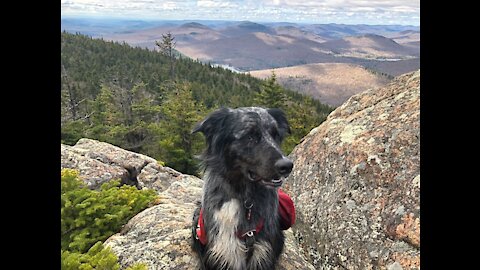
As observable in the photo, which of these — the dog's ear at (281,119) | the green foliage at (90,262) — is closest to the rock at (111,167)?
the green foliage at (90,262)

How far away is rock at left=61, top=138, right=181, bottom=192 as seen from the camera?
9312 millimetres

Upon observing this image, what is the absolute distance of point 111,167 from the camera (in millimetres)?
10148

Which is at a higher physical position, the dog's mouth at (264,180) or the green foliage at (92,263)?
the dog's mouth at (264,180)

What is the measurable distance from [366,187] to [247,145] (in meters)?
2.15

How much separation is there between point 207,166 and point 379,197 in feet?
7.96

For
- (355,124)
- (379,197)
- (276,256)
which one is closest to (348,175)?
(379,197)

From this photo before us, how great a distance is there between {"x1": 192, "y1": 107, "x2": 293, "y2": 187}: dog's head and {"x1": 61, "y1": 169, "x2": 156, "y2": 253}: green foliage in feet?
7.61

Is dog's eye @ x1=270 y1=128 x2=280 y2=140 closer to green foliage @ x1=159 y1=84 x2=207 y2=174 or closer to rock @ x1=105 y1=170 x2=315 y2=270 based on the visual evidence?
rock @ x1=105 y1=170 x2=315 y2=270

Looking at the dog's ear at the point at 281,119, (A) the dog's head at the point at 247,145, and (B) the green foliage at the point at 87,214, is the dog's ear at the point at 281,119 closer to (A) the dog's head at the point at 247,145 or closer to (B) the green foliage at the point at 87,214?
(A) the dog's head at the point at 247,145

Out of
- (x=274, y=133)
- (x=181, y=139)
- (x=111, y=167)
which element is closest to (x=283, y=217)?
(x=274, y=133)

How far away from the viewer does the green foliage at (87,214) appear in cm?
527

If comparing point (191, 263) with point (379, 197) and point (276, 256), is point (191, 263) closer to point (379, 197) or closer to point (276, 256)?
point (276, 256)

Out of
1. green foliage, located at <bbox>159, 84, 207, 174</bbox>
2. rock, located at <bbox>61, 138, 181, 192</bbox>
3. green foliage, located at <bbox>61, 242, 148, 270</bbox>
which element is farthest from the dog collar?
green foliage, located at <bbox>159, 84, 207, 174</bbox>

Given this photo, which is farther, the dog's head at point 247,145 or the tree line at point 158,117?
the tree line at point 158,117
